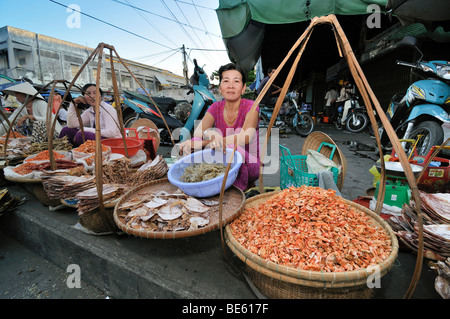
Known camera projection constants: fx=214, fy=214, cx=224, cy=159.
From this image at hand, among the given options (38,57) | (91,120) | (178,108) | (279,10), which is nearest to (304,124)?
(279,10)

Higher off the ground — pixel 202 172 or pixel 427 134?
pixel 427 134

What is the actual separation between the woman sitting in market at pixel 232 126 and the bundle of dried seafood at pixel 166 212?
1.90ft

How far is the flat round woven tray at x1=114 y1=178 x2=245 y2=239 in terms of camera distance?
1.17 meters

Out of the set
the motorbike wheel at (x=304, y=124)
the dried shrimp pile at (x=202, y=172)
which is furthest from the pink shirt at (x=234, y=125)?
the motorbike wheel at (x=304, y=124)

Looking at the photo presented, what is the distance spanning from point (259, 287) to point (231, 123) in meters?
1.57

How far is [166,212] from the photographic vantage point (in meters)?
1.36

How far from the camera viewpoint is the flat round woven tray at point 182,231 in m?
1.17

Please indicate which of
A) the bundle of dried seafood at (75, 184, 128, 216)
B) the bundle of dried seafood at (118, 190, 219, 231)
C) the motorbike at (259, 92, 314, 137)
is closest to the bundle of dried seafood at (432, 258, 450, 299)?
the bundle of dried seafood at (118, 190, 219, 231)

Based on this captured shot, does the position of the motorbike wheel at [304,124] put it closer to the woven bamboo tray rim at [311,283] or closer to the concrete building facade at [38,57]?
the woven bamboo tray rim at [311,283]

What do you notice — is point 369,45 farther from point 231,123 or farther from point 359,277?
point 359,277

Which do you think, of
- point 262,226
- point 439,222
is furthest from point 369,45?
point 262,226

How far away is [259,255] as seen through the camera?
1.06 meters

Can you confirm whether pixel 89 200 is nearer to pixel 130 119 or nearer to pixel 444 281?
pixel 444 281

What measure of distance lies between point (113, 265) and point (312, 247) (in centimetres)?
124
